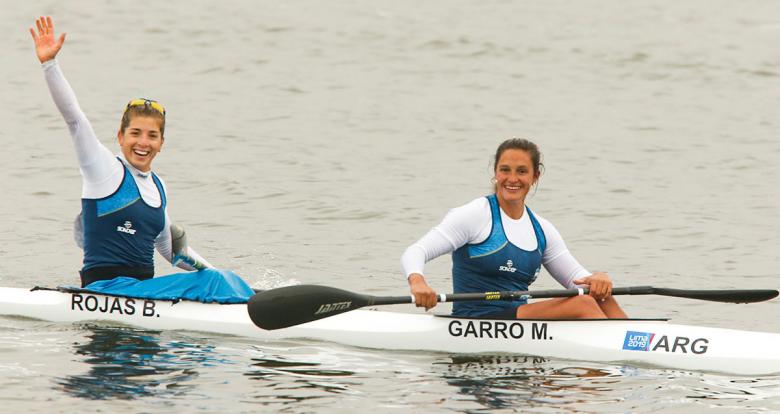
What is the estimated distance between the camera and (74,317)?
32.2ft

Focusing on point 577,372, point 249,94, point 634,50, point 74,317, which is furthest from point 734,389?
point 634,50

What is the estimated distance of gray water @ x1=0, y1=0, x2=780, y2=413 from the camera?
28.2 feet

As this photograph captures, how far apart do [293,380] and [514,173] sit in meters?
2.10

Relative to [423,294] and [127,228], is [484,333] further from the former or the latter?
[127,228]

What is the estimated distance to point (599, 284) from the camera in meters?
8.93

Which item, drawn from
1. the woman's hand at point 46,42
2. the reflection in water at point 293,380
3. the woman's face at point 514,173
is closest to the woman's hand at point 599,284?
the woman's face at point 514,173

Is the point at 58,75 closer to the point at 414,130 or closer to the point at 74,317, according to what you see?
the point at 74,317

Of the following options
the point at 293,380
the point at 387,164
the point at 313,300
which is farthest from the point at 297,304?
the point at 387,164

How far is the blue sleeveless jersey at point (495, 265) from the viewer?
29.8ft

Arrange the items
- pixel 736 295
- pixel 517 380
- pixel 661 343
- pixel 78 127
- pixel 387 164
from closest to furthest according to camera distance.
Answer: pixel 517 380 < pixel 661 343 < pixel 78 127 < pixel 736 295 < pixel 387 164

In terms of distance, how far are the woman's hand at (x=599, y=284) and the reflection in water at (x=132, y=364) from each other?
2697 mm

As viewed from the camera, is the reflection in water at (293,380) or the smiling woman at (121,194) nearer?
the reflection in water at (293,380)

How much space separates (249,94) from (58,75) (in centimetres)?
1470

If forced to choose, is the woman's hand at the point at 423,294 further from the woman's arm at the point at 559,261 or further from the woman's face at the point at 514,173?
the woman's arm at the point at 559,261
